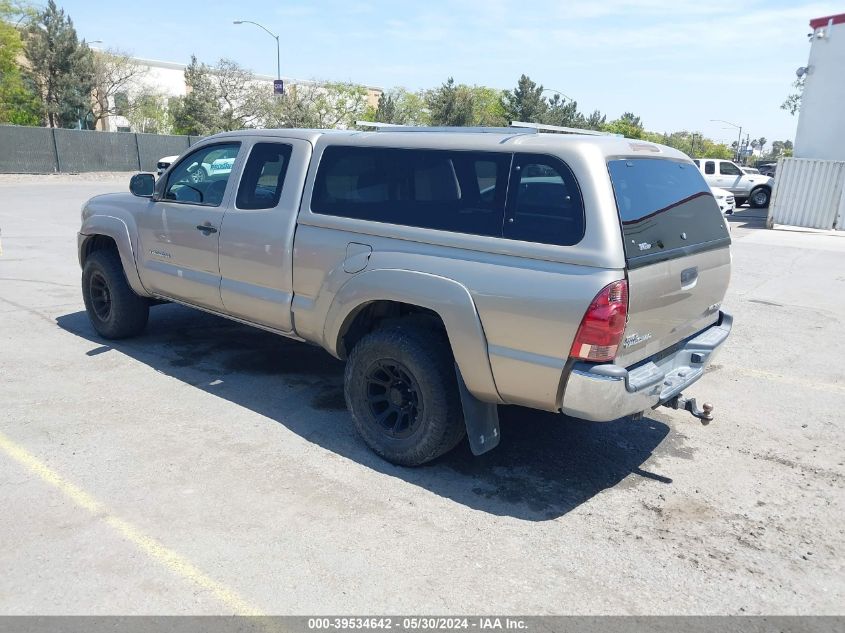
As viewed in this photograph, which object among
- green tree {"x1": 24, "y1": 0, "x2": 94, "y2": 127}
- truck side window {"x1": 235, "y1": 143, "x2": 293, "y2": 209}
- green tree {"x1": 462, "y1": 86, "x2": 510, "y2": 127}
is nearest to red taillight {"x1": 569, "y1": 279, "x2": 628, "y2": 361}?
truck side window {"x1": 235, "y1": 143, "x2": 293, "y2": 209}

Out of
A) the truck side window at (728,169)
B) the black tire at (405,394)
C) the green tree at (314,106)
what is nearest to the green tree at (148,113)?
the green tree at (314,106)

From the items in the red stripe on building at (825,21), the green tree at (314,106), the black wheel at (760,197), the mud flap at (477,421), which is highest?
the red stripe on building at (825,21)

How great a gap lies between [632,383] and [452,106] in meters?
50.9

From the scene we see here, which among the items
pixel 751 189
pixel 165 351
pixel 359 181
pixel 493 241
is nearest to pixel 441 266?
pixel 493 241

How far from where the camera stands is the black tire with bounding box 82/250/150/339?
6176mm

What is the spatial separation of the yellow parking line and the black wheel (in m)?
26.2

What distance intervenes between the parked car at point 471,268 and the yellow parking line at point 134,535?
1.40 meters

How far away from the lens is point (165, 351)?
6.20 m

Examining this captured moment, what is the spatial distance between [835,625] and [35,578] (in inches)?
136

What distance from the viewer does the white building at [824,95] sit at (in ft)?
63.6

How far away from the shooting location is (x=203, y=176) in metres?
5.53

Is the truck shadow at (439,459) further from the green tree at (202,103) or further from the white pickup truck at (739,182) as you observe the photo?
the green tree at (202,103)

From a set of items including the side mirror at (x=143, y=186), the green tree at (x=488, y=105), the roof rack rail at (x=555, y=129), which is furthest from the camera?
the green tree at (x=488, y=105)

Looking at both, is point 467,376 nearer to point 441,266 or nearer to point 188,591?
point 441,266
